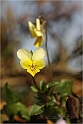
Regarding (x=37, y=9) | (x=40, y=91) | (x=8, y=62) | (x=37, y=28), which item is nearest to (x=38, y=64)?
(x=40, y=91)

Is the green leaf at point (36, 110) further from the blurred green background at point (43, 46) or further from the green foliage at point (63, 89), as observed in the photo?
the blurred green background at point (43, 46)

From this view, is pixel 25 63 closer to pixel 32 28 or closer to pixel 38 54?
pixel 38 54

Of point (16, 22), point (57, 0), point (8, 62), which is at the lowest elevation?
point (8, 62)

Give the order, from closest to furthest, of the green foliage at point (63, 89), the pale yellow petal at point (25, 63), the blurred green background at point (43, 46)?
the pale yellow petal at point (25, 63) → the green foliage at point (63, 89) → the blurred green background at point (43, 46)

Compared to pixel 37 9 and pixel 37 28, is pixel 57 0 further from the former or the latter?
pixel 37 28

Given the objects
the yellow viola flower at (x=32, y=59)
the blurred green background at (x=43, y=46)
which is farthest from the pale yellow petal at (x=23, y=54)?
the blurred green background at (x=43, y=46)

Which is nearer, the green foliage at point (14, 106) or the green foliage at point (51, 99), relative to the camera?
the green foliage at point (51, 99)

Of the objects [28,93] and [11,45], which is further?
[11,45]
